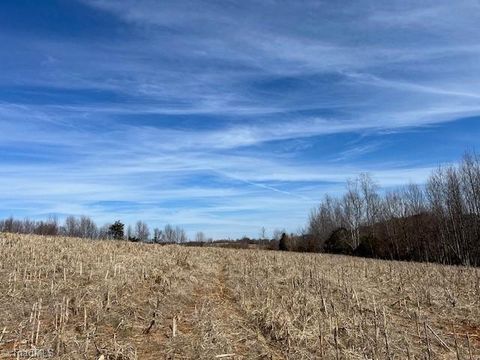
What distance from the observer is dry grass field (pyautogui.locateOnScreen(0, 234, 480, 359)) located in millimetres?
7367

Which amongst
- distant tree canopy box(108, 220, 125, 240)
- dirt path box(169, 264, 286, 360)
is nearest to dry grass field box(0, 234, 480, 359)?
dirt path box(169, 264, 286, 360)

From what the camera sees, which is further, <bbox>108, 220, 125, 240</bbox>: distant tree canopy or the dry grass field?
<bbox>108, 220, 125, 240</bbox>: distant tree canopy

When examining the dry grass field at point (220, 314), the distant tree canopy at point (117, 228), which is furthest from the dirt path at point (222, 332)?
the distant tree canopy at point (117, 228)

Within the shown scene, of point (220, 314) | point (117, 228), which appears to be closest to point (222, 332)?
point (220, 314)

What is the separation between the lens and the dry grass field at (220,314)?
24.2 feet

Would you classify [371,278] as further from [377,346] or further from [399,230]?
[399,230]

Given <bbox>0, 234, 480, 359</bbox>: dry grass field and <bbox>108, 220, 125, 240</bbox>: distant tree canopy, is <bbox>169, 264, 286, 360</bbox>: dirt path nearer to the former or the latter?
<bbox>0, 234, 480, 359</bbox>: dry grass field

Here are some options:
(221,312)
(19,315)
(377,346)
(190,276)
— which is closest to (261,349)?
(377,346)

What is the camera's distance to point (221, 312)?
10273mm

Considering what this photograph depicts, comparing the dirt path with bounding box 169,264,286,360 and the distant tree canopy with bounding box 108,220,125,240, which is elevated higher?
the distant tree canopy with bounding box 108,220,125,240

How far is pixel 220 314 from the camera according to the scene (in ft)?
32.9

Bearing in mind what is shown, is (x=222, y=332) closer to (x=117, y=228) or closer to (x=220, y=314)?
(x=220, y=314)

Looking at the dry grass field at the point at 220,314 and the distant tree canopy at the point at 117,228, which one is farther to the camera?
the distant tree canopy at the point at 117,228

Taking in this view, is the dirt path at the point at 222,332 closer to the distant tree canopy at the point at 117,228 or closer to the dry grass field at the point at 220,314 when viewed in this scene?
the dry grass field at the point at 220,314
